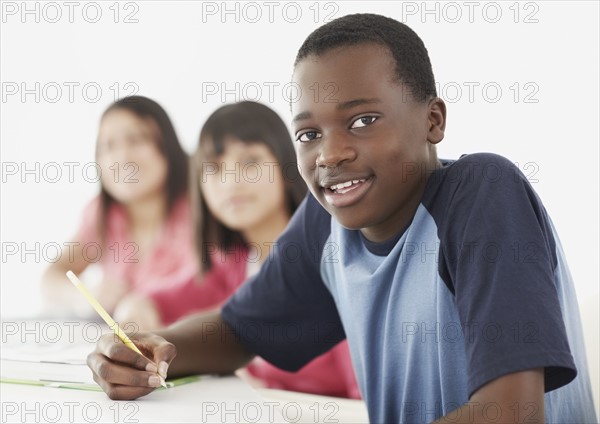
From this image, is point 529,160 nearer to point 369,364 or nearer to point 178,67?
point 369,364

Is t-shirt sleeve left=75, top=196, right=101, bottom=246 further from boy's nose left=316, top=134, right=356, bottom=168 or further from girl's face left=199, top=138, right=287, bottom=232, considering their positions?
boy's nose left=316, top=134, right=356, bottom=168

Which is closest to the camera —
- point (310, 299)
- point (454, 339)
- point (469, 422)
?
point (469, 422)

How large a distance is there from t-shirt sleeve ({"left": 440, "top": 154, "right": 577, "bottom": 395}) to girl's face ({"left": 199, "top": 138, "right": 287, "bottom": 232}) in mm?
1096

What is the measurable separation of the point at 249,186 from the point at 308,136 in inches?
40.0

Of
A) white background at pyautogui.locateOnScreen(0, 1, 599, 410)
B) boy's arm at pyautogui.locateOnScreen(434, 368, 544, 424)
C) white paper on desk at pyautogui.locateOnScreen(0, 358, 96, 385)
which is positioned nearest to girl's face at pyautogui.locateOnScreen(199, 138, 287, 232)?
white background at pyautogui.locateOnScreen(0, 1, 599, 410)

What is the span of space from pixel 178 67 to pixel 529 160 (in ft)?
3.97

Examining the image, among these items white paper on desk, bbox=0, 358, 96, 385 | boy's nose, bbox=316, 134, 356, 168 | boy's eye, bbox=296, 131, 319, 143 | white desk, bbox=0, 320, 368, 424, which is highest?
boy's eye, bbox=296, 131, 319, 143

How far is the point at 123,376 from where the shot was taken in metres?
0.85

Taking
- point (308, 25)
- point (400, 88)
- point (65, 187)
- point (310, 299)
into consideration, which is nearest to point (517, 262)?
point (400, 88)

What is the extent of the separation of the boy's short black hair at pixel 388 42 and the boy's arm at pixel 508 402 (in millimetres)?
361

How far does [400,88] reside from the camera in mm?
856

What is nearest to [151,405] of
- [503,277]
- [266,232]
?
[503,277]

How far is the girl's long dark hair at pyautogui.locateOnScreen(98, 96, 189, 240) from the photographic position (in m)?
2.20

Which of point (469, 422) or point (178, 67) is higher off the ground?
point (178, 67)
